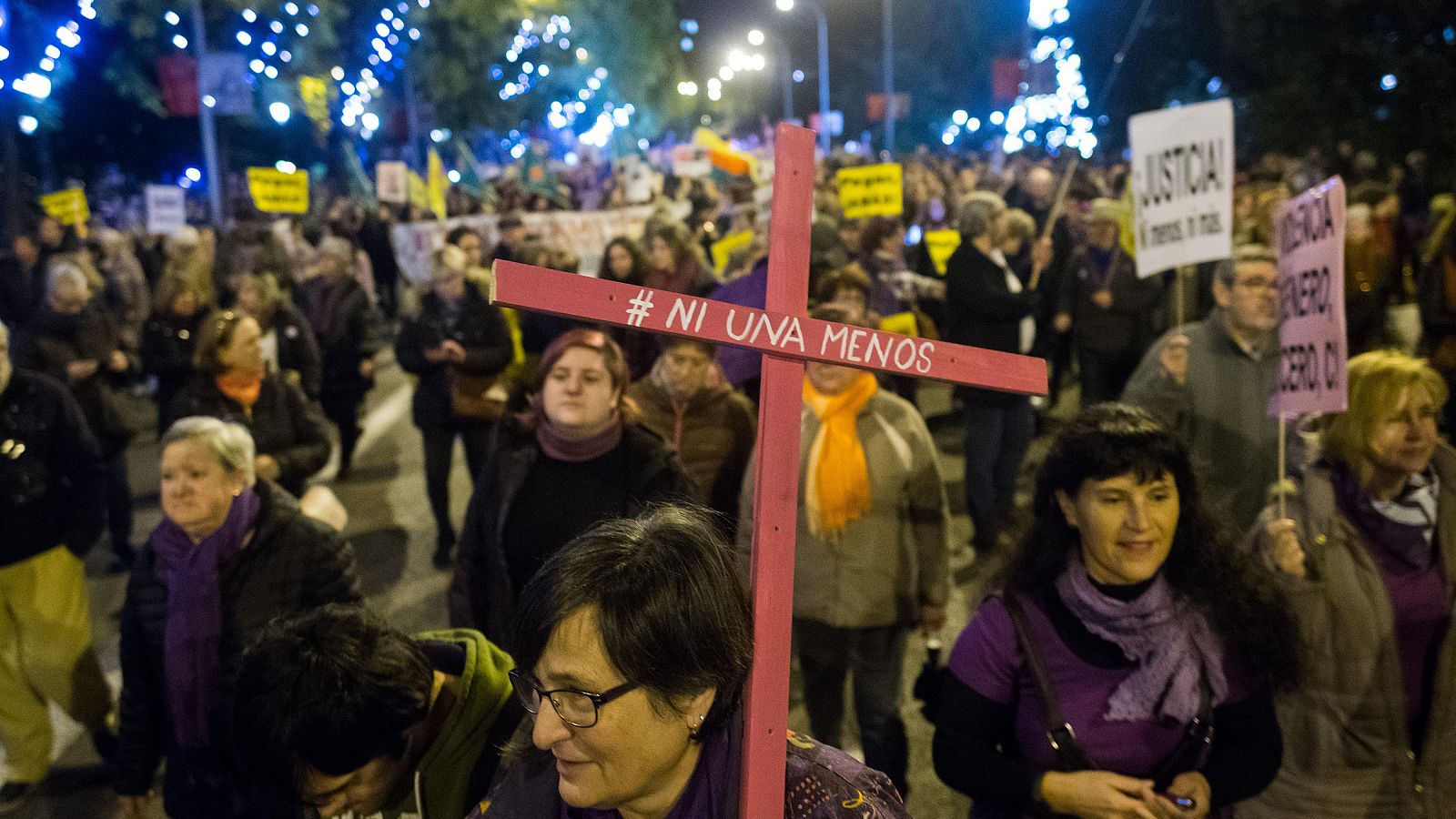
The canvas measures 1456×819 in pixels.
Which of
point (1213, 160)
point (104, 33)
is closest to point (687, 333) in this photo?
point (1213, 160)

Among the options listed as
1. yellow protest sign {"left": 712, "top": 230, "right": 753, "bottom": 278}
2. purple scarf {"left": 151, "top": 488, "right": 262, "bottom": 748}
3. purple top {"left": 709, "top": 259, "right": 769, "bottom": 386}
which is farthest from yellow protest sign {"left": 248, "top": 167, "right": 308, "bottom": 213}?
purple scarf {"left": 151, "top": 488, "right": 262, "bottom": 748}

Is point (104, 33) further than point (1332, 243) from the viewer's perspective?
Yes

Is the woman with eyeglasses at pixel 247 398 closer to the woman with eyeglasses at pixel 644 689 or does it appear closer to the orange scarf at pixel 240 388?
the orange scarf at pixel 240 388

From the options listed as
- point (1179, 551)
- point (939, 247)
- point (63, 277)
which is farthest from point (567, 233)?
point (1179, 551)

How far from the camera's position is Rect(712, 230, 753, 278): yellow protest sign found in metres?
9.59

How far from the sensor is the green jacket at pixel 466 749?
92.8 inches

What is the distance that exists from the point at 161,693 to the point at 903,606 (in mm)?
2422

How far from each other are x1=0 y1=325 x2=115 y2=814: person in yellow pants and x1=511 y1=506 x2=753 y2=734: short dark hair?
364 centimetres

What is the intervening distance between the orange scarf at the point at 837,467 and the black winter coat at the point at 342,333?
597 centimetres

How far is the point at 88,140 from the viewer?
21.8 m

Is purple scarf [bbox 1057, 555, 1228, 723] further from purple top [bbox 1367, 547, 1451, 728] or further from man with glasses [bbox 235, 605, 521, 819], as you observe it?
man with glasses [bbox 235, 605, 521, 819]

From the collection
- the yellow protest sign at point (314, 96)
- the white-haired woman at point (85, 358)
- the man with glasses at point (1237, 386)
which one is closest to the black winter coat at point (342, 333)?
the white-haired woman at point (85, 358)

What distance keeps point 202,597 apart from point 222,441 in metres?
0.49

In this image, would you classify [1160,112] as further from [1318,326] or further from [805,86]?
[805,86]
